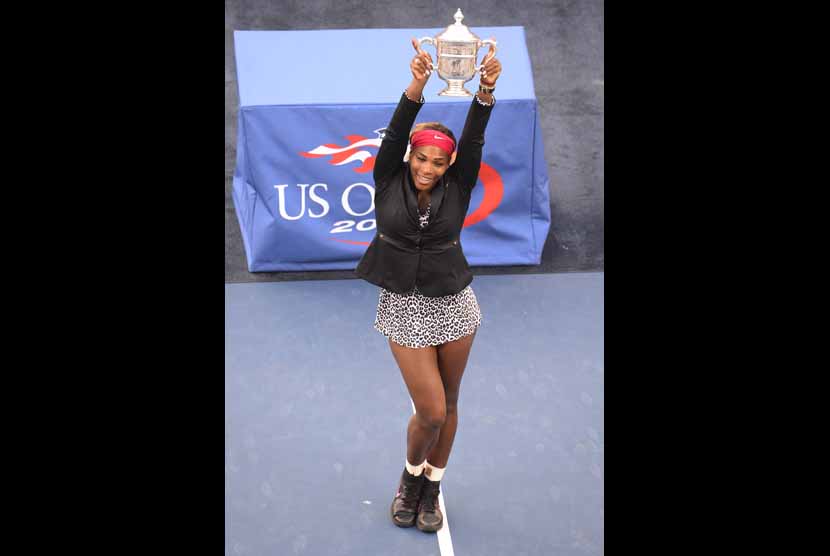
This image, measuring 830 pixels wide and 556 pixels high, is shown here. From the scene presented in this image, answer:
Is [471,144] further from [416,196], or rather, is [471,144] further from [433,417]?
[433,417]

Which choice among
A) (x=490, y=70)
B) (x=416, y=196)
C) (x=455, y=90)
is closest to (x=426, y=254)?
(x=416, y=196)

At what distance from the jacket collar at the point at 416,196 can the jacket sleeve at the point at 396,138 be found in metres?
0.09

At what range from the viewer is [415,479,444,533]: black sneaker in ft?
14.1

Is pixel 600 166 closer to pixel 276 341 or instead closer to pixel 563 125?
pixel 563 125

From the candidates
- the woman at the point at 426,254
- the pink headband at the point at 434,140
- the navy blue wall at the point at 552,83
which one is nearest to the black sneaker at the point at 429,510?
the woman at the point at 426,254

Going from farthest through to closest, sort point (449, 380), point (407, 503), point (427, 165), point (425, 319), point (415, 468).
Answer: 1. point (407, 503)
2. point (415, 468)
3. point (449, 380)
4. point (425, 319)
5. point (427, 165)

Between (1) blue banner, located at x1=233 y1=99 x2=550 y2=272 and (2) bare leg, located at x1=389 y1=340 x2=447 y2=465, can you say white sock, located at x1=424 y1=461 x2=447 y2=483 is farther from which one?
(1) blue banner, located at x1=233 y1=99 x2=550 y2=272

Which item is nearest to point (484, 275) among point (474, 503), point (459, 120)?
point (459, 120)

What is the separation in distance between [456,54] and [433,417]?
5.08 ft

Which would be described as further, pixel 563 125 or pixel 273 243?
pixel 563 125

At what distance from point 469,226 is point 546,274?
77 centimetres

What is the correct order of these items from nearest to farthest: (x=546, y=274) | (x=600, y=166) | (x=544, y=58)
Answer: (x=546, y=274)
(x=600, y=166)
(x=544, y=58)

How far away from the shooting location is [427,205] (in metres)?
3.77

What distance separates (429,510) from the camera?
434cm
